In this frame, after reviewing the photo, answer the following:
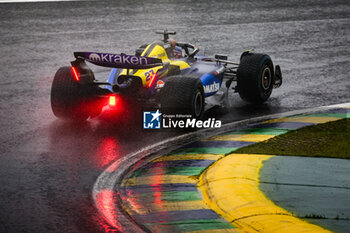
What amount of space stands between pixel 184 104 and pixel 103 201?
11.0 feet

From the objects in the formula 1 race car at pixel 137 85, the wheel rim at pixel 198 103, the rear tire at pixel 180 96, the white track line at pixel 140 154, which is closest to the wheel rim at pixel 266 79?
the formula 1 race car at pixel 137 85

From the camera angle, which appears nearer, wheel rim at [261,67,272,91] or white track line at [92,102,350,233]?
white track line at [92,102,350,233]

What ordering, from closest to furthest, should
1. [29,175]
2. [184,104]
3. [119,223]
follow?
[119,223]
[29,175]
[184,104]

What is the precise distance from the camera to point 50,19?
2481 centimetres

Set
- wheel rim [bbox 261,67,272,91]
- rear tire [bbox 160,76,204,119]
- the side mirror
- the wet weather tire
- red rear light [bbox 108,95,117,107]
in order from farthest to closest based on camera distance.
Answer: the side mirror, wheel rim [bbox 261,67,272,91], the wet weather tire, red rear light [bbox 108,95,117,107], rear tire [bbox 160,76,204,119]

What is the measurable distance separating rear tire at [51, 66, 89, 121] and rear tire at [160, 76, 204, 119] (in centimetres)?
129

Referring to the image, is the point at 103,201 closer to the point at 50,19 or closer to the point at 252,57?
the point at 252,57

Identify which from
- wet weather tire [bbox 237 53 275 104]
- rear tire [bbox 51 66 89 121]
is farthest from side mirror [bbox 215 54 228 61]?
rear tire [bbox 51 66 89 121]

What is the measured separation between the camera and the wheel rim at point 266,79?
41.4ft

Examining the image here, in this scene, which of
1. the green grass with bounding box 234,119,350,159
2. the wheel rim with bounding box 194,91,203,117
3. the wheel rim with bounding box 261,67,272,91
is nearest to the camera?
the green grass with bounding box 234,119,350,159

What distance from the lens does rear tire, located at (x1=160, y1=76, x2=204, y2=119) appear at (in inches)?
429

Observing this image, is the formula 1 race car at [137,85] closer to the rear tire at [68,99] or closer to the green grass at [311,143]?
the rear tire at [68,99]

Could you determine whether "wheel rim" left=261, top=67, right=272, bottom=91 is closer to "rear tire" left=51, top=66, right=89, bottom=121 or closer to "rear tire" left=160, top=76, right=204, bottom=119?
"rear tire" left=160, top=76, right=204, bottom=119

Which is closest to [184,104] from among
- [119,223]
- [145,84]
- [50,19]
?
[145,84]
